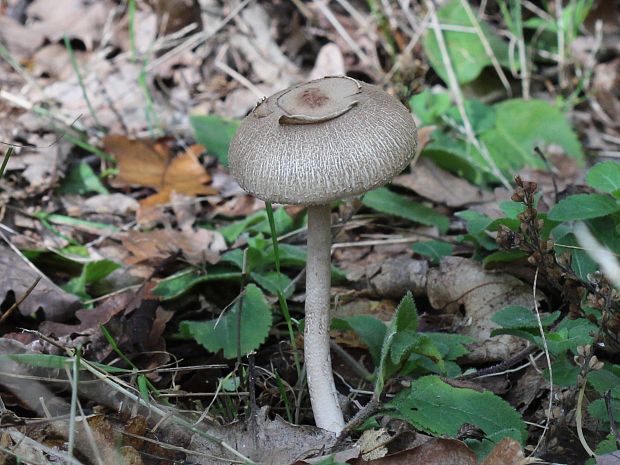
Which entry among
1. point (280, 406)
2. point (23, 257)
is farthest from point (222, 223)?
point (280, 406)

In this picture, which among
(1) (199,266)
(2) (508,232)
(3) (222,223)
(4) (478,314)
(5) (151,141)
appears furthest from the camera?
(5) (151,141)

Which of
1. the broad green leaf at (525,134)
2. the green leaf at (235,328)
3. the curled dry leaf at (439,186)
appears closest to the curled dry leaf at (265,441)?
the green leaf at (235,328)

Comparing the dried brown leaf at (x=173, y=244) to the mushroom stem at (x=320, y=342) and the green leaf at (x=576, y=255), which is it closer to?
the mushroom stem at (x=320, y=342)

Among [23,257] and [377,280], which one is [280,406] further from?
[23,257]

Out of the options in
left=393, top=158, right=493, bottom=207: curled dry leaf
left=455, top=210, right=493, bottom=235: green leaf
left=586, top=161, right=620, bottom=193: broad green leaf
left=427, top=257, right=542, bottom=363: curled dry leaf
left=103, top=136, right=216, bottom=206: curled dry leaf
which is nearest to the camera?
left=586, top=161, right=620, bottom=193: broad green leaf

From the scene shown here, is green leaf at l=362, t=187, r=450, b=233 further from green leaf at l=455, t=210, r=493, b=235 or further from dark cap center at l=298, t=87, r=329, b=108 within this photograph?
dark cap center at l=298, t=87, r=329, b=108

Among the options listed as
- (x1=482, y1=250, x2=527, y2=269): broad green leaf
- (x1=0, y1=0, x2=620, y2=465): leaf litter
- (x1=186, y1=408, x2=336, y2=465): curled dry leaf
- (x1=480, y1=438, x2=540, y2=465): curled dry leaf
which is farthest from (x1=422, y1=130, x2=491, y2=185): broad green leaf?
(x1=480, y1=438, x2=540, y2=465): curled dry leaf
